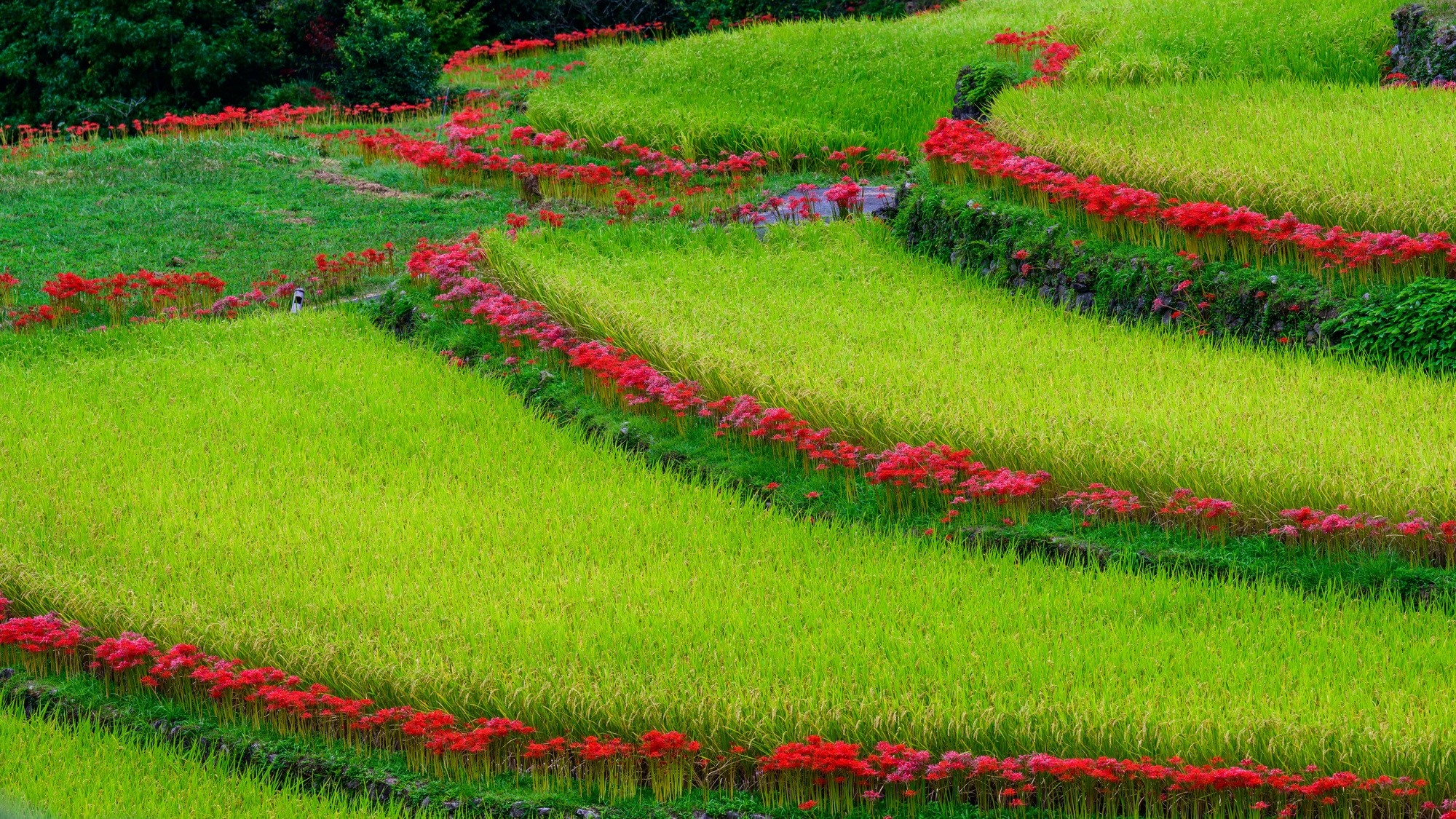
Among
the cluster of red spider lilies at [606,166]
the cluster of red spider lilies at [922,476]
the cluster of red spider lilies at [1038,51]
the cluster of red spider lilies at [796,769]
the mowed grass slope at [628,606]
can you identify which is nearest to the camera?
the cluster of red spider lilies at [796,769]

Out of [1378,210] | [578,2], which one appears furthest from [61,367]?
[578,2]

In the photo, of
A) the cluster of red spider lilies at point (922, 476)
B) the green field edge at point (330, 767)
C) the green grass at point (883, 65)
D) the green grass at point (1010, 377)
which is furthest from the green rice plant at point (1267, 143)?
the green field edge at point (330, 767)

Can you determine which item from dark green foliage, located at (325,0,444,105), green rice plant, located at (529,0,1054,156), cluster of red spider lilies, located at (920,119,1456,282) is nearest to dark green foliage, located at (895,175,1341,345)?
cluster of red spider lilies, located at (920,119,1456,282)

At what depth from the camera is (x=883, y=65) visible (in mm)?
19938

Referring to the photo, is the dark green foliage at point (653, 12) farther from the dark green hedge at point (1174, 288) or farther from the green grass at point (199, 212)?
the dark green hedge at point (1174, 288)

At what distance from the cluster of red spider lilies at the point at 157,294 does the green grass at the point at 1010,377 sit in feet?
6.30

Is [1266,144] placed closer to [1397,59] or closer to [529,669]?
[1397,59]

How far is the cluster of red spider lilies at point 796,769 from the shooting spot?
Answer: 17.9 ft

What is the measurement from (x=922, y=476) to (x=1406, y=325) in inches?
145

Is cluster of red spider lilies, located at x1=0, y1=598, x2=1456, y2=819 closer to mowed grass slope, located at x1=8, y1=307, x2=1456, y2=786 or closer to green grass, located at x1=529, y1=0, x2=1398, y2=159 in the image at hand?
mowed grass slope, located at x1=8, y1=307, x2=1456, y2=786

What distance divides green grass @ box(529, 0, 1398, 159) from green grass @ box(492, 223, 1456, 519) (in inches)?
179

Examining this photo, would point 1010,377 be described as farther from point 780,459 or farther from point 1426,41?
point 1426,41

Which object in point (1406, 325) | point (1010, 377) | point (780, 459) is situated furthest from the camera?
point (1406, 325)

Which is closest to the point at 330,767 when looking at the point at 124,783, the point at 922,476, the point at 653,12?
the point at 124,783
